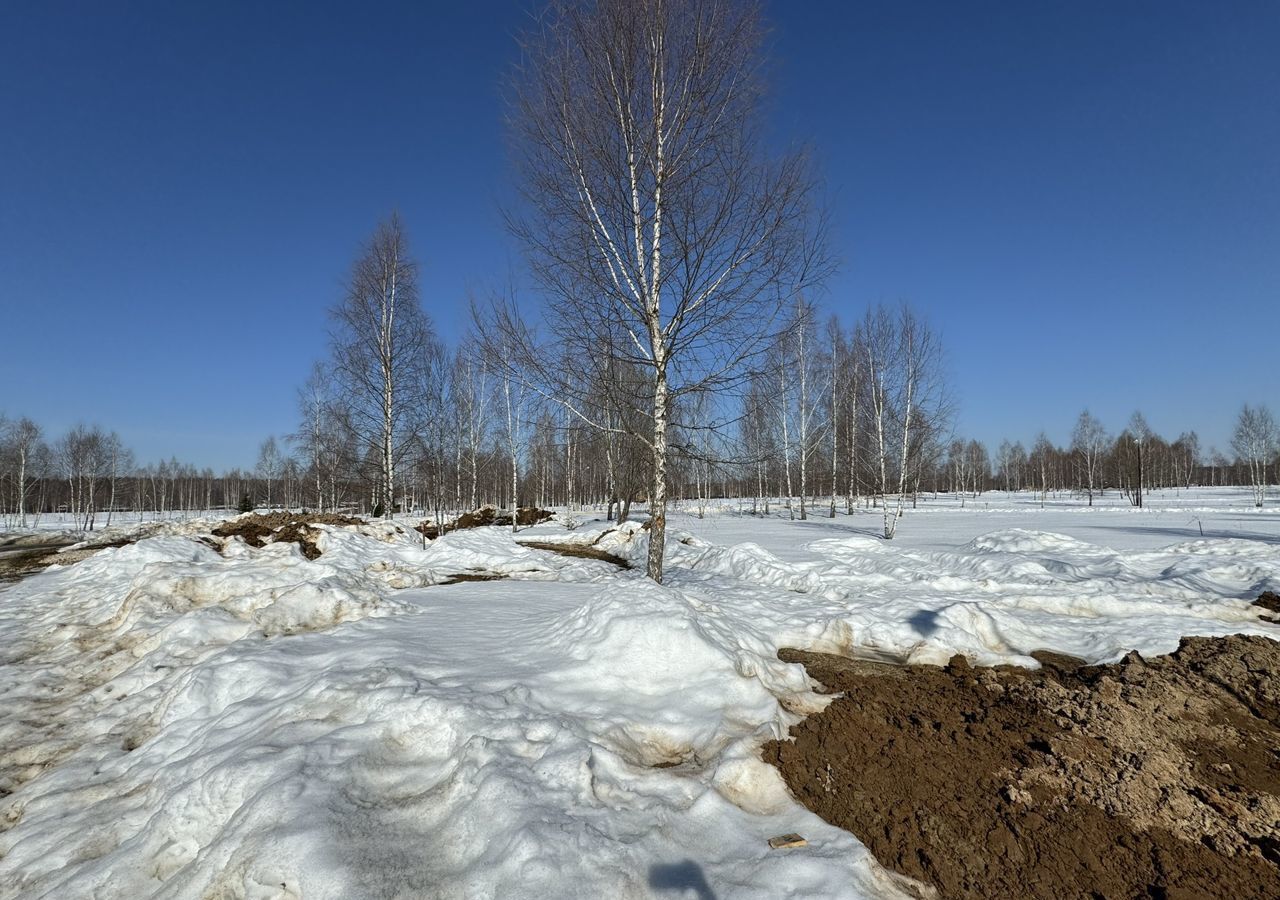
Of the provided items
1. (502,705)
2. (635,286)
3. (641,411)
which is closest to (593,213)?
(635,286)

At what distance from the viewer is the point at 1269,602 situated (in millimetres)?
7410

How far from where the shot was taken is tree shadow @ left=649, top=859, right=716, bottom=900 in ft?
7.18

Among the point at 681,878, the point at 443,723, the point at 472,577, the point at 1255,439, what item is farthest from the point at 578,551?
the point at 1255,439

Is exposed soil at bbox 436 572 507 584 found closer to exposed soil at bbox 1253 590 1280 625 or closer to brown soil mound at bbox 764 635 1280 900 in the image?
brown soil mound at bbox 764 635 1280 900

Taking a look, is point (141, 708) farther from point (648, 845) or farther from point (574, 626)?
point (648, 845)

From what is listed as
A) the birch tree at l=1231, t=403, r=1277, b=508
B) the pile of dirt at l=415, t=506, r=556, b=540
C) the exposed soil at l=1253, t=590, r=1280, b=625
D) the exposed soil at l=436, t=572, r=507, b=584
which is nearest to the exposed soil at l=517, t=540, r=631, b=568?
the exposed soil at l=436, t=572, r=507, b=584

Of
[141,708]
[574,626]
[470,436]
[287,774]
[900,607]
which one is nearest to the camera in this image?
[287,774]

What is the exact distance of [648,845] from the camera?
2391 millimetres

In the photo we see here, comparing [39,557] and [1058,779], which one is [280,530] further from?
[1058,779]

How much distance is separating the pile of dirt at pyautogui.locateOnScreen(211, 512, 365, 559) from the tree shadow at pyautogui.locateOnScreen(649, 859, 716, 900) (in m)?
11.9

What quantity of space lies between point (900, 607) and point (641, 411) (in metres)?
4.33

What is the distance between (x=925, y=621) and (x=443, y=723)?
5.59m

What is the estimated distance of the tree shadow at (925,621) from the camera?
6.06 meters

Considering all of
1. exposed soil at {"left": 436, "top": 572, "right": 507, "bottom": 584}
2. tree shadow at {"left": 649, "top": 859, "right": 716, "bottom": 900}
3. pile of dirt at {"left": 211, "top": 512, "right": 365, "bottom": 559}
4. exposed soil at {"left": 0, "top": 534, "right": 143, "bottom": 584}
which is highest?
pile of dirt at {"left": 211, "top": 512, "right": 365, "bottom": 559}
